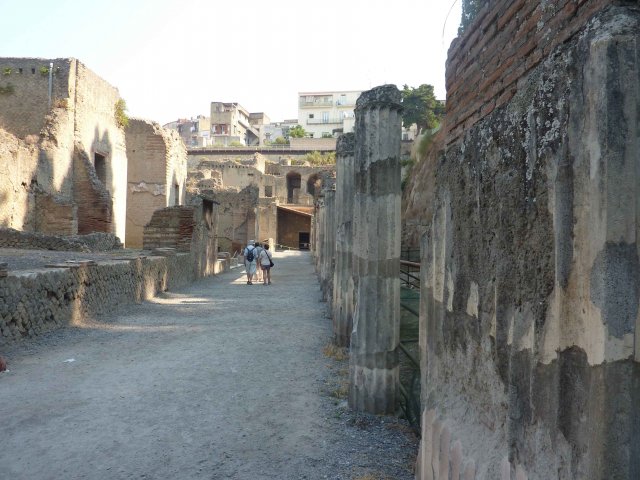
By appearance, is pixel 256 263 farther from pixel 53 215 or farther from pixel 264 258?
pixel 53 215

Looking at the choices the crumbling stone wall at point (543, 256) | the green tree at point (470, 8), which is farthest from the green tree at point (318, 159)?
the crumbling stone wall at point (543, 256)

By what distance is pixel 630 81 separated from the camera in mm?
1141

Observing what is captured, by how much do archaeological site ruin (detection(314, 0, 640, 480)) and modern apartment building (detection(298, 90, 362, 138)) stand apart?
70904 millimetres

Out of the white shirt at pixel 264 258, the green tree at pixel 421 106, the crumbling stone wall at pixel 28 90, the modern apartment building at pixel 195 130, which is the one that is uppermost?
the modern apartment building at pixel 195 130

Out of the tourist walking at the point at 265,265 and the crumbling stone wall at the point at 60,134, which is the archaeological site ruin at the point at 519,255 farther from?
the crumbling stone wall at the point at 60,134

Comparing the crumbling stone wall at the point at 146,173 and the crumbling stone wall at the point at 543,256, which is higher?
the crumbling stone wall at the point at 146,173

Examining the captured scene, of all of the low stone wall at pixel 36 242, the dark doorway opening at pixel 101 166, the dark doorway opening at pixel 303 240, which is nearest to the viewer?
the low stone wall at pixel 36 242

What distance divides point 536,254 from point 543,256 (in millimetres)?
38

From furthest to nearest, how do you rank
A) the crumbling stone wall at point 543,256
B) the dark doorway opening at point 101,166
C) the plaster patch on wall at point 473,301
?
the dark doorway opening at point 101,166 → the plaster patch on wall at point 473,301 → the crumbling stone wall at point 543,256

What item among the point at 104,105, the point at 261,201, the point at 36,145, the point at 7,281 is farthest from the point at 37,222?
the point at 261,201

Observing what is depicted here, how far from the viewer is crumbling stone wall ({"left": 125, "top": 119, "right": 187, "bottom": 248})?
23.4 meters

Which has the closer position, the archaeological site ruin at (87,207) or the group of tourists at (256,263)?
the archaeological site ruin at (87,207)

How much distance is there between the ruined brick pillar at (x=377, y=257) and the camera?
3959 millimetres

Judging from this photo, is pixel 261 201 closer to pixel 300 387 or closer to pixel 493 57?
pixel 300 387
